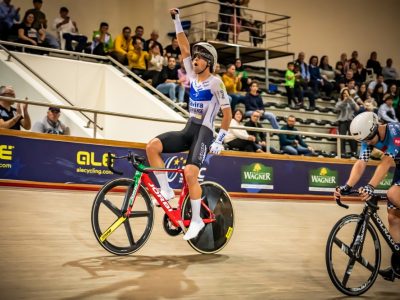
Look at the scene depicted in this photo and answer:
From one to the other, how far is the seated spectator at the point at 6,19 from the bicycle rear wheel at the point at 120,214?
7.78 meters

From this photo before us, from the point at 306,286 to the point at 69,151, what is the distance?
4821 millimetres

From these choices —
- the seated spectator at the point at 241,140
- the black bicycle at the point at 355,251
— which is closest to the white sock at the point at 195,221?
the black bicycle at the point at 355,251

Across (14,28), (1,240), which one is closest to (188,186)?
(1,240)

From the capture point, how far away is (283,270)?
20.5ft

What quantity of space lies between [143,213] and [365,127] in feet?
6.58

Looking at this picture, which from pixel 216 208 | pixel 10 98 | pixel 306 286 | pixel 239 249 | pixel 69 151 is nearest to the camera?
pixel 306 286

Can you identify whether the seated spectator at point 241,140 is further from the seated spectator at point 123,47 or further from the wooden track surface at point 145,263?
the seated spectator at point 123,47

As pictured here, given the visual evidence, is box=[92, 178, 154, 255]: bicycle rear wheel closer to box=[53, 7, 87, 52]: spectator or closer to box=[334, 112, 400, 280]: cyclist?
box=[334, 112, 400, 280]: cyclist

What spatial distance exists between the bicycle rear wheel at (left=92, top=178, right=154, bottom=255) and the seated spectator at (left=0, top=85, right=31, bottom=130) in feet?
11.8

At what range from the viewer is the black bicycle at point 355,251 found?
17.5 ft

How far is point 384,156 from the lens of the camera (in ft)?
18.4

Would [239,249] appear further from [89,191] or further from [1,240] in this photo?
[89,191]

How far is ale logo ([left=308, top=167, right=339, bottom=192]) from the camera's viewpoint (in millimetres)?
12391

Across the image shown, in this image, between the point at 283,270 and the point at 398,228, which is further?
the point at 283,270
